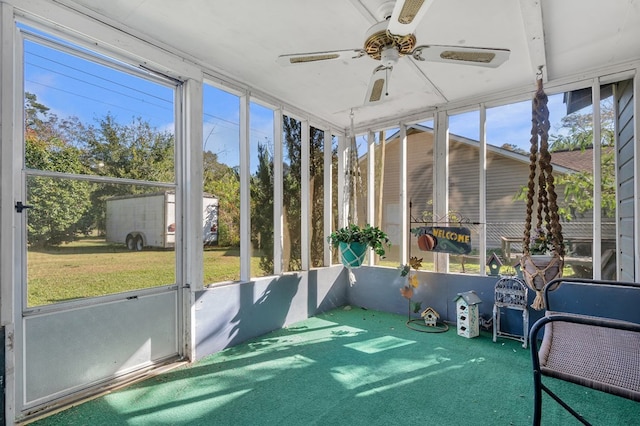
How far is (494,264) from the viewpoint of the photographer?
3.46 metres

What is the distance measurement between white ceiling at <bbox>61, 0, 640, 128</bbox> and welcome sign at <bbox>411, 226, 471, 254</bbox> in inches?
60.1

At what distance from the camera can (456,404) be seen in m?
2.11

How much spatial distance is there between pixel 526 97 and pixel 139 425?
436 centimetres

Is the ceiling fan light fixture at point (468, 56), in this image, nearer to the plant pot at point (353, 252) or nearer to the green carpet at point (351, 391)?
the plant pot at point (353, 252)

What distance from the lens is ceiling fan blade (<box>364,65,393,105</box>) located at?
1990 millimetres

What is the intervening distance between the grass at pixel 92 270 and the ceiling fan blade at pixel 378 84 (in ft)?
6.54

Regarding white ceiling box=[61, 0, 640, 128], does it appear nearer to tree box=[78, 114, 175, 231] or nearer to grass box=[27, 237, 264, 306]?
tree box=[78, 114, 175, 231]

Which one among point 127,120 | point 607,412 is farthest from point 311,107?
point 607,412

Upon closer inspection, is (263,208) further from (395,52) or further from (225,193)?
(395,52)

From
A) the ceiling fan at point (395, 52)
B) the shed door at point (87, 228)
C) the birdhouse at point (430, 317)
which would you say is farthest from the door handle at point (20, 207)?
the birdhouse at point (430, 317)

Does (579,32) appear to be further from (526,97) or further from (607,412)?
(607,412)

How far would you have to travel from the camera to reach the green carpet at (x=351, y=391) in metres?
1.97

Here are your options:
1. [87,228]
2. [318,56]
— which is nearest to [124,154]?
[87,228]

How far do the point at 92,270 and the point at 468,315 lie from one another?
339 centimetres
